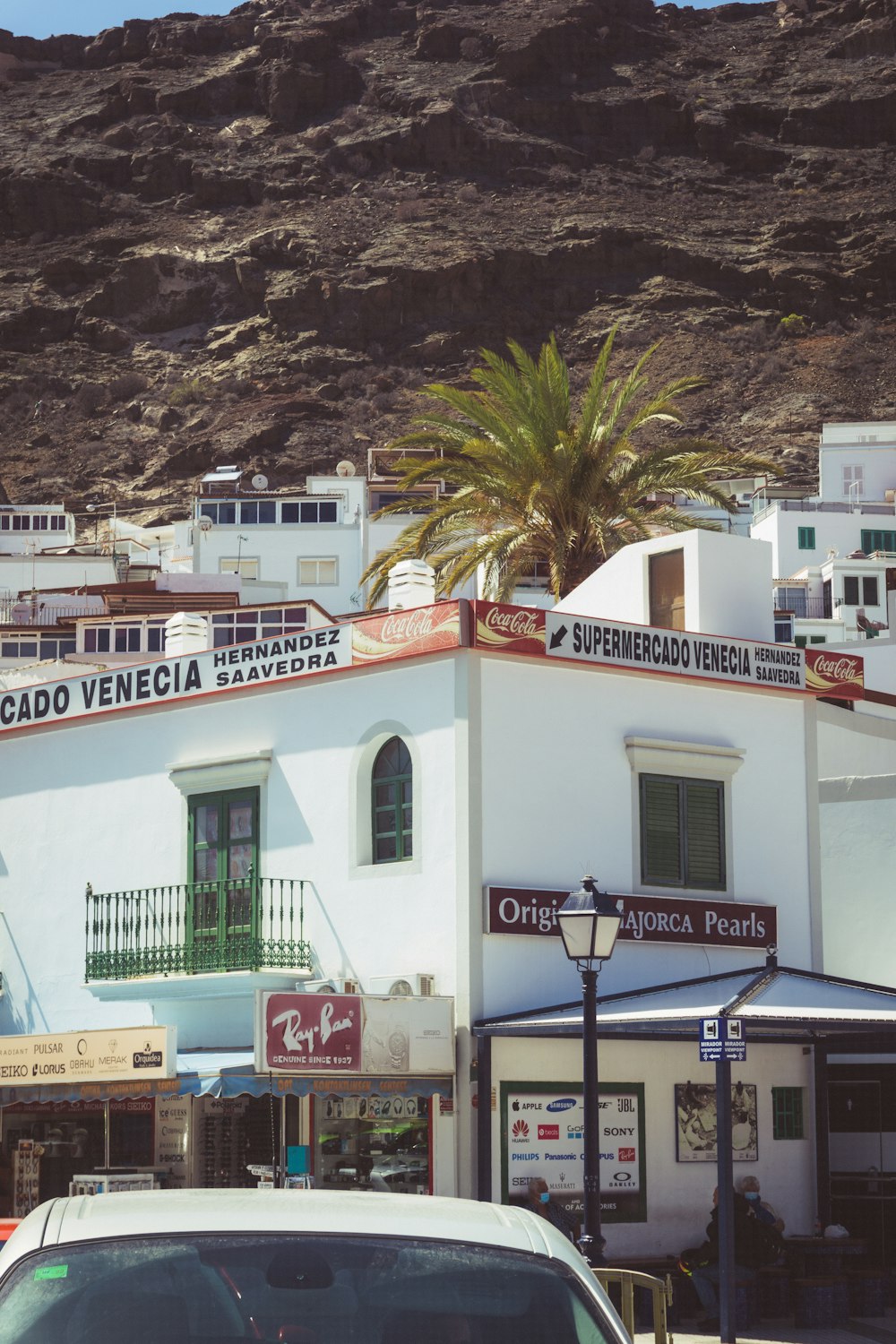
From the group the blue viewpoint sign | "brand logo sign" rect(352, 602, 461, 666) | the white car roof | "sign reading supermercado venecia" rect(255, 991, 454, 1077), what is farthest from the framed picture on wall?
the white car roof

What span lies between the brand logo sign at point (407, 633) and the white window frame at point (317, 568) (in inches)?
1868

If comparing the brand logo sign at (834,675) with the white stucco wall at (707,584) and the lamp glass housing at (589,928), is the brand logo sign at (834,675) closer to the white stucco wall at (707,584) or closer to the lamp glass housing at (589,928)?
the white stucco wall at (707,584)

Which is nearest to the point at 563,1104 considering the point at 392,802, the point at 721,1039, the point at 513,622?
the point at 392,802

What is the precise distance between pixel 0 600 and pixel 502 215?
9317cm

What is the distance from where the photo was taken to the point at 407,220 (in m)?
150

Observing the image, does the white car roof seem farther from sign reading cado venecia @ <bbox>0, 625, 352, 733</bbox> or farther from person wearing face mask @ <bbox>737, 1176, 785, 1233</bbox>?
sign reading cado venecia @ <bbox>0, 625, 352, 733</bbox>

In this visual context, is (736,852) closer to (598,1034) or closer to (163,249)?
(598,1034)

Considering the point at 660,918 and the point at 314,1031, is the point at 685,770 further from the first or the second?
the point at 314,1031

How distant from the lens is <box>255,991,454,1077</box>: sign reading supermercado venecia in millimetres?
16625

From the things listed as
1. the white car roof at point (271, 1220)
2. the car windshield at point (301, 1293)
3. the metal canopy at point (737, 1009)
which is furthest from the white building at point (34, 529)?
the car windshield at point (301, 1293)

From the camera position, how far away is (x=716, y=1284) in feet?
56.0

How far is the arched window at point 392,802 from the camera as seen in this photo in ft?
61.4

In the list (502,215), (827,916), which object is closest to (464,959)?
(827,916)

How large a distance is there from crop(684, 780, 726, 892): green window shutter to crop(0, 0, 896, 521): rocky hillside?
94.9 metres
